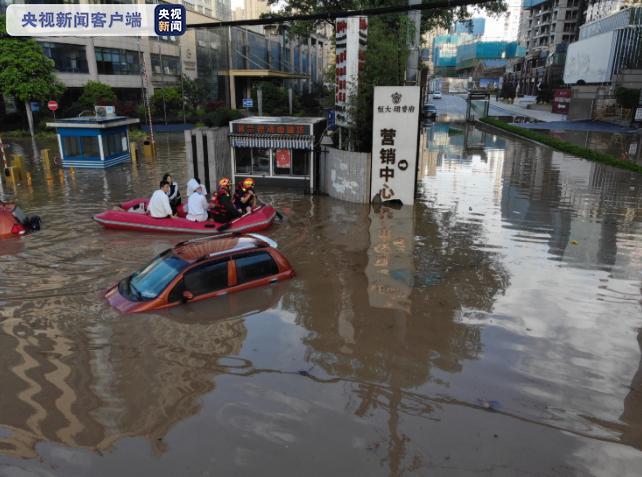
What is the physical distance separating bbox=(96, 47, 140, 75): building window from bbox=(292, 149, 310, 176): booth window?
37197mm

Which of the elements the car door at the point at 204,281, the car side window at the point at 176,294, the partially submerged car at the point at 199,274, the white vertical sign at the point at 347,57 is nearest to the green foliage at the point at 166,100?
the white vertical sign at the point at 347,57

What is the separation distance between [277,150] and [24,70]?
29.3m

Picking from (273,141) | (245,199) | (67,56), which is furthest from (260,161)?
(67,56)

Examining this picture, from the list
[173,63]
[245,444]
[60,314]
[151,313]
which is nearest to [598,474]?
[245,444]

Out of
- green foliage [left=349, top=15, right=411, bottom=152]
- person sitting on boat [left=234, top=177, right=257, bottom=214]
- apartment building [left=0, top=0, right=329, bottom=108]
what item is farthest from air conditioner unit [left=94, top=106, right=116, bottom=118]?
person sitting on boat [left=234, top=177, right=257, bottom=214]

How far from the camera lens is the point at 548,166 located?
83.5 feet

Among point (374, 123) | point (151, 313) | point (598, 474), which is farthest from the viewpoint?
point (374, 123)

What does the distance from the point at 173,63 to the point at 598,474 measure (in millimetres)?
59026

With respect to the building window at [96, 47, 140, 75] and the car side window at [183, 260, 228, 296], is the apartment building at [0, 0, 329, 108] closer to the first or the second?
the building window at [96, 47, 140, 75]

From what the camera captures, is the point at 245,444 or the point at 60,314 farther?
the point at 60,314

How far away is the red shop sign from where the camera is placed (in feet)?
63.2

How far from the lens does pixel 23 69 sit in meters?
37.6

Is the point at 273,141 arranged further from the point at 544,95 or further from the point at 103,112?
the point at 544,95

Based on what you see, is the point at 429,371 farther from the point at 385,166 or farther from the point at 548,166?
the point at 548,166
